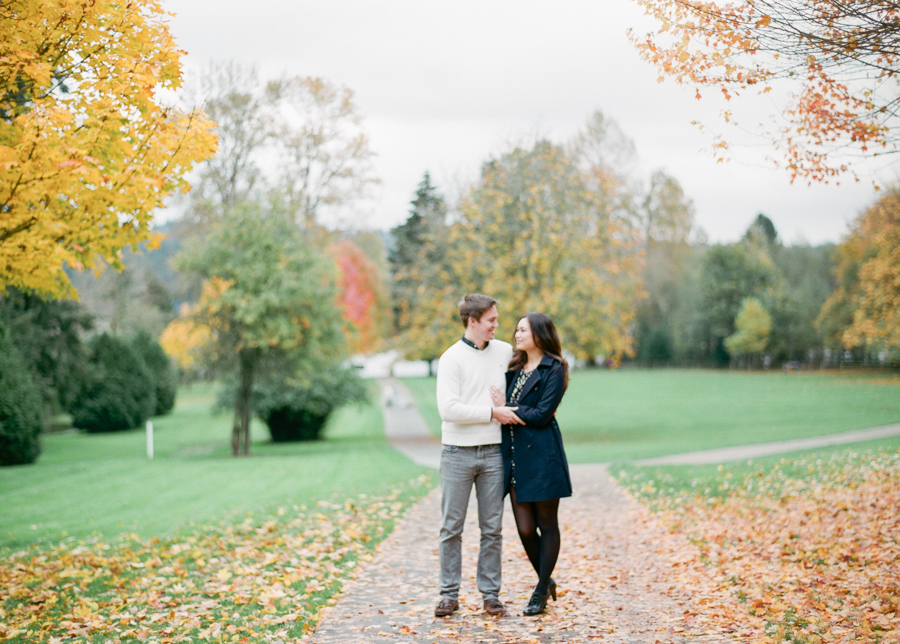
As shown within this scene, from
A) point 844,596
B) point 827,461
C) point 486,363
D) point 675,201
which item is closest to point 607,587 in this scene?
point 844,596

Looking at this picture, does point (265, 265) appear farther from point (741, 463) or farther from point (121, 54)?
point (121, 54)

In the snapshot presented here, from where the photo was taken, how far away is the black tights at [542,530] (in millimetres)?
4953

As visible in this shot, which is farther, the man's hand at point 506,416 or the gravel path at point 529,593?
the man's hand at point 506,416

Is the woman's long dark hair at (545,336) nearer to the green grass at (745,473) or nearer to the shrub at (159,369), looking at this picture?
the green grass at (745,473)

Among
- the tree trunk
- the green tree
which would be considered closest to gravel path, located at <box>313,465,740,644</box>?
the tree trunk

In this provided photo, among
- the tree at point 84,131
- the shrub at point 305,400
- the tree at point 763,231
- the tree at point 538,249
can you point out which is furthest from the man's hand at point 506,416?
the tree at point 763,231

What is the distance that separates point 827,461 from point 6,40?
12.3 m

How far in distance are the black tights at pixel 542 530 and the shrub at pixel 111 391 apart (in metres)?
27.1

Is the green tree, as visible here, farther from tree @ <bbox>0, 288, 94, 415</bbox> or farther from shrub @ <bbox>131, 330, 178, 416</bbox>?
tree @ <bbox>0, 288, 94, 415</bbox>

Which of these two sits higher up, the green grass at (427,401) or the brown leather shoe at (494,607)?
the brown leather shoe at (494,607)

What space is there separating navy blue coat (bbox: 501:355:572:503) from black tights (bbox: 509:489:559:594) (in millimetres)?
140

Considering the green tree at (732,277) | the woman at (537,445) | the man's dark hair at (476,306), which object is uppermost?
the green tree at (732,277)

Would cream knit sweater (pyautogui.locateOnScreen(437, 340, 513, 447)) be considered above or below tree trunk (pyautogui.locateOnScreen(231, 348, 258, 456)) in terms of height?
above

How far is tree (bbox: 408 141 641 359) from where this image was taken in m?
18.9
